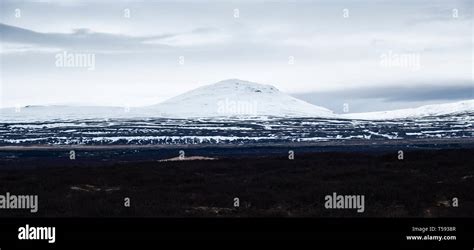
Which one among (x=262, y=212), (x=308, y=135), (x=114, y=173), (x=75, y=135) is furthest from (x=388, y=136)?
(x=262, y=212)

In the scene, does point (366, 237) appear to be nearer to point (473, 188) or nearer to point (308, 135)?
point (473, 188)

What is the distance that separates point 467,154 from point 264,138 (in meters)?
110

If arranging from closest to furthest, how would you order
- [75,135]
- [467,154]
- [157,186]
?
[157,186]
[467,154]
[75,135]

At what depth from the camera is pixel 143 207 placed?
2436cm

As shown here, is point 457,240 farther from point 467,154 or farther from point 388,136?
point 388,136

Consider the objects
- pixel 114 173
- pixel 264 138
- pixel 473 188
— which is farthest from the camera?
pixel 264 138

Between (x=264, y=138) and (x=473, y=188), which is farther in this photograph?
(x=264, y=138)

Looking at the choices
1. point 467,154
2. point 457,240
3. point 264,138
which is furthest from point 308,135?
point 457,240

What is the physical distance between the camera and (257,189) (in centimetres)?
2973

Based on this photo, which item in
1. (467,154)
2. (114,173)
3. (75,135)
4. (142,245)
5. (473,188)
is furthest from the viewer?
(75,135)

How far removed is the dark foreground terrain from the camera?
933 inches

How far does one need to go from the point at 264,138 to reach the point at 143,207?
427ft

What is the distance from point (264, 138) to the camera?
506 feet

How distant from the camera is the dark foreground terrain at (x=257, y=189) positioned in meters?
23.7
